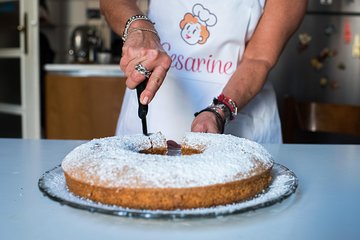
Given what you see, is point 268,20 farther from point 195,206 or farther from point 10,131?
point 10,131

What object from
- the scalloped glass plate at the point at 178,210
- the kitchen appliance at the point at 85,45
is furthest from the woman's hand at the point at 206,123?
the kitchen appliance at the point at 85,45

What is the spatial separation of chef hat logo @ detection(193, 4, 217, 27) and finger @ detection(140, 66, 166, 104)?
0.41 meters

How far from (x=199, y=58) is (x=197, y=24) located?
81 millimetres

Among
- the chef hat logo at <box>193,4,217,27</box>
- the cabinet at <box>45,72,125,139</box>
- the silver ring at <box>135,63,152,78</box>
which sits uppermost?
the chef hat logo at <box>193,4,217,27</box>

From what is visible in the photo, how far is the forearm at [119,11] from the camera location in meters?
1.13

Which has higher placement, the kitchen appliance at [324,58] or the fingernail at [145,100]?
the fingernail at [145,100]

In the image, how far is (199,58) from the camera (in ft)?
4.05

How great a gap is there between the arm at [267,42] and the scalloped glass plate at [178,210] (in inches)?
18.1

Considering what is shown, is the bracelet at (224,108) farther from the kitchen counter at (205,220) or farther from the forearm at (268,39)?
the kitchen counter at (205,220)

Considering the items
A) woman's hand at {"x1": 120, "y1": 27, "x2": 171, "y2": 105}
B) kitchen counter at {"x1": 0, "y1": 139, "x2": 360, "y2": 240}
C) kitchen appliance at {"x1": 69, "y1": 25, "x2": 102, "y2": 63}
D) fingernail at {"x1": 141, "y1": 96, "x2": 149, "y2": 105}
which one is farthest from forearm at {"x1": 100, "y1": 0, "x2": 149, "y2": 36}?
kitchen appliance at {"x1": 69, "y1": 25, "x2": 102, "y2": 63}

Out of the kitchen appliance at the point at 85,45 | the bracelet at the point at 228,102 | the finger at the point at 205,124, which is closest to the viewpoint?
the finger at the point at 205,124

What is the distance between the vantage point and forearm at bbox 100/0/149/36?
113cm

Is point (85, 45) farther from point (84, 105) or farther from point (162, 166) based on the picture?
point (162, 166)

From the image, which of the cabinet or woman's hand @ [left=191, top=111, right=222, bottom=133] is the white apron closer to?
woman's hand @ [left=191, top=111, right=222, bottom=133]
